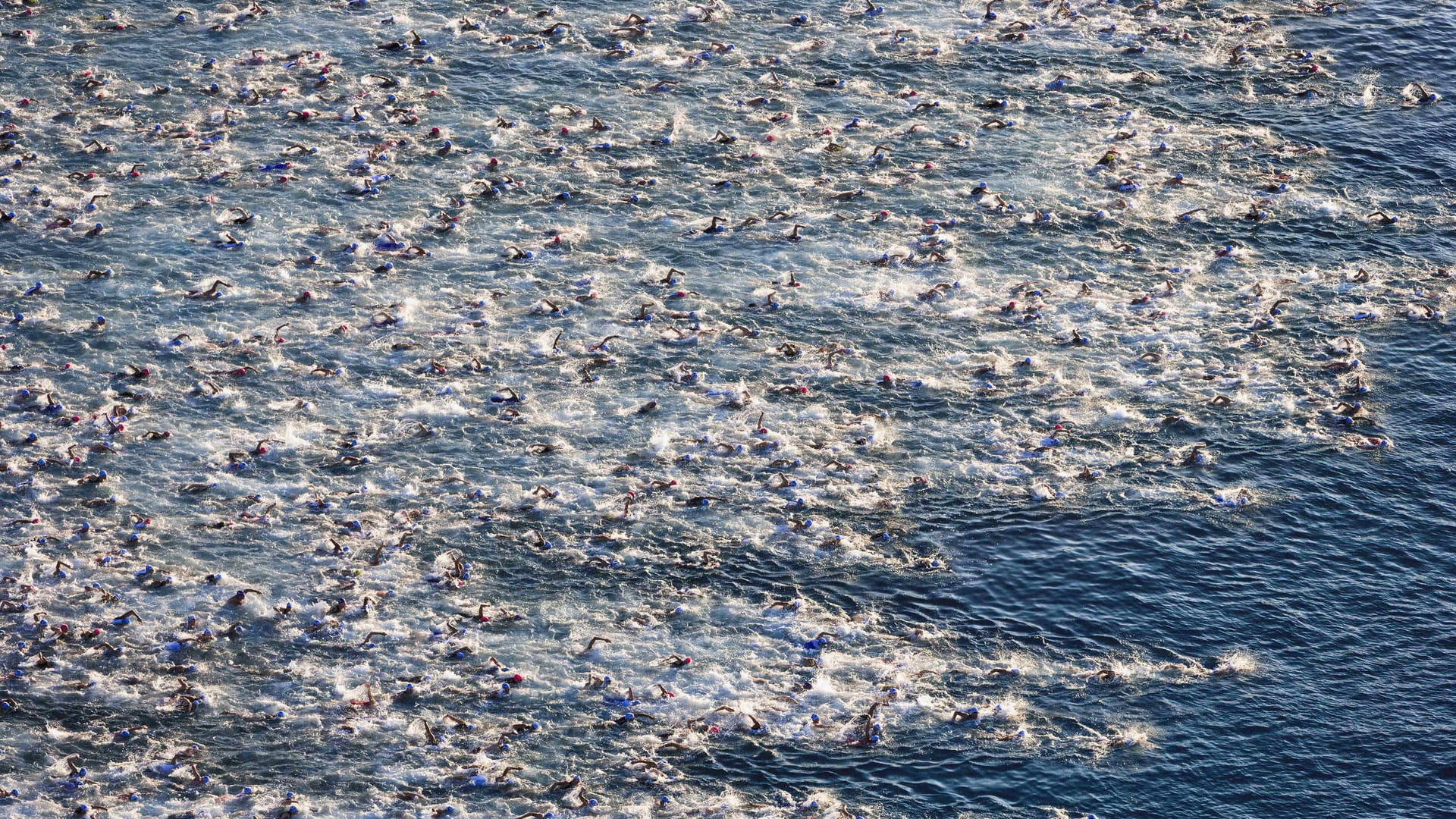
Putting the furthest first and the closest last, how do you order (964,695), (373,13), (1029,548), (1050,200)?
(373,13) → (1050,200) → (1029,548) → (964,695)

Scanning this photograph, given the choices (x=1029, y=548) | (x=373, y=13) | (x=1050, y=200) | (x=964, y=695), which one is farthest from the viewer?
(x=373, y=13)

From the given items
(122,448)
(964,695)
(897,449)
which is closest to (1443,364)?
(897,449)

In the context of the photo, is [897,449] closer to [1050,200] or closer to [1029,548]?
[1029,548]

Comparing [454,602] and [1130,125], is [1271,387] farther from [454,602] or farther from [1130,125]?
[454,602]

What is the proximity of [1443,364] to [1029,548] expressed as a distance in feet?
102

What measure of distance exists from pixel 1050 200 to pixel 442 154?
1593 inches

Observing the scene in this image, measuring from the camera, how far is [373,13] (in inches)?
5167

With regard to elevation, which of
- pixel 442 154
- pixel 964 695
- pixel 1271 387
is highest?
pixel 442 154

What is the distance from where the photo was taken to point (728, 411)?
100 metres

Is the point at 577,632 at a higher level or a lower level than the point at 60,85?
lower

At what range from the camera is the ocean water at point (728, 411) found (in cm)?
8238

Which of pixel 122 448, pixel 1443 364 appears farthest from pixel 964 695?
pixel 122 448

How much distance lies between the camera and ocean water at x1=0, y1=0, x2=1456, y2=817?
82.4 metres

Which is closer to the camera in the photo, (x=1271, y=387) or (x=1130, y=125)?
(x=1271, y=387)
